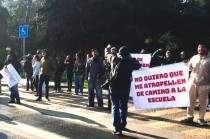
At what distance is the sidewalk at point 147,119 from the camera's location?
864 cm

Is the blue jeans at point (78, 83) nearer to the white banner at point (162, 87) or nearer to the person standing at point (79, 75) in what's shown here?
the person standing at point (79, 75)

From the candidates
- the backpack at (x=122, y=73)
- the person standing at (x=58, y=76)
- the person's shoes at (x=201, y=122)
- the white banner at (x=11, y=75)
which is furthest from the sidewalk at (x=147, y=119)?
the person standing at (x=58, y=76)

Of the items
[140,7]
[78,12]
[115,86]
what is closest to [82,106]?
[115,86]

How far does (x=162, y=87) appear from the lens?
33.7 ft

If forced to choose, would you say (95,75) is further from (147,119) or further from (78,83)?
(78,83)

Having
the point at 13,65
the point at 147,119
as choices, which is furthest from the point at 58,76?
the point at 147,119

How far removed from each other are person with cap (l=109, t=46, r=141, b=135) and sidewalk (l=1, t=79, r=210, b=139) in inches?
15.0

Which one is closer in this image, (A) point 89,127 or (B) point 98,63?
(A) point 89,127

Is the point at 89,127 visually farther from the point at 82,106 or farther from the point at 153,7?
the point at 153,7

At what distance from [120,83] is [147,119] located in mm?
2050

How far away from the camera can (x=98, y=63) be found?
12.4 metres

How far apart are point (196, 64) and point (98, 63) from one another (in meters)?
3.74

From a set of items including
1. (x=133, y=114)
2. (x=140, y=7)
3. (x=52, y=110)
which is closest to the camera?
(x=133, y=114)

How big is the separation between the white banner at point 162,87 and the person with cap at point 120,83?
1637 millimetres
